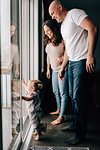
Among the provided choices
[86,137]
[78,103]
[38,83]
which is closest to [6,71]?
[38,83]

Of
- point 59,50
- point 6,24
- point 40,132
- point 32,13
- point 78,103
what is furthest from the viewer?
point 32,13

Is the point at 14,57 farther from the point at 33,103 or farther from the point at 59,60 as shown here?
the point at 59,60

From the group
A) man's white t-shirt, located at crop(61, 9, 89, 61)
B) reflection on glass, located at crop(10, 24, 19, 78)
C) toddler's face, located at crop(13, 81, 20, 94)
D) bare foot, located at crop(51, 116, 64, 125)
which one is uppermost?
man's white t-shirt, located at crop(61, 9, 89, 61)

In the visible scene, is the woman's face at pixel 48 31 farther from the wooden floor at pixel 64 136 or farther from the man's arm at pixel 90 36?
the wooden floor at pixel 64 136

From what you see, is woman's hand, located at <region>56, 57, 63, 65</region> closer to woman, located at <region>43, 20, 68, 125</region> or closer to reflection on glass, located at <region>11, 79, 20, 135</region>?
woman, located at <region>43, 20, 68, 125</region>

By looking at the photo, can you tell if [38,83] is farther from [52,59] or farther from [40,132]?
[52,59]

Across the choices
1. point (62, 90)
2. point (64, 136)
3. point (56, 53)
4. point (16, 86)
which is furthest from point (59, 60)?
point (16, 86)

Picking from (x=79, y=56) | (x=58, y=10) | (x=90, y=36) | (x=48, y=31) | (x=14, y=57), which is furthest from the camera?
(x=48, y=31)

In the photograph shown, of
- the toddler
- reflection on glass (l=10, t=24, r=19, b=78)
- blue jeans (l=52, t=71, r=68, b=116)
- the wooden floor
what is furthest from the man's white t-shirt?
the wooden floor

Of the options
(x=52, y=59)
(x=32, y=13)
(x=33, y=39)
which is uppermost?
(x=32, y=13)

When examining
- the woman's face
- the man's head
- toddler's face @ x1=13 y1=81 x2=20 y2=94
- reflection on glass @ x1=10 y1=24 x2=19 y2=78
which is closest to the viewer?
reflection on glass @ x1=10 y1=24 x2=19 y2=78

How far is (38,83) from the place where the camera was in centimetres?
245

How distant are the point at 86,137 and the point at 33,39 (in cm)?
162

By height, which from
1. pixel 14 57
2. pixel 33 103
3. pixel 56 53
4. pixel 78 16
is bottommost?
pixel 33 103
